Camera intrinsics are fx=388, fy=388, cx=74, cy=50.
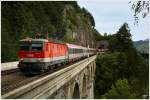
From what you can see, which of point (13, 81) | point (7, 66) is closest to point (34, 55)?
point (13, 81)

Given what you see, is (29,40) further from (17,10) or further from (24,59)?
(17,10)

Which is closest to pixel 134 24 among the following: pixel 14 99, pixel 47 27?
pixel 14 99

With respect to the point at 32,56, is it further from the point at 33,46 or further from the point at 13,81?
the point at 13,81

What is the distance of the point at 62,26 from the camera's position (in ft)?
236

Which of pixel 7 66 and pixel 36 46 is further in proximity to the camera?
pixel 7 66

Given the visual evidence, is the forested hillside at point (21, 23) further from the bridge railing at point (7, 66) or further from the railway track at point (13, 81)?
the railway track at point (13, 81)

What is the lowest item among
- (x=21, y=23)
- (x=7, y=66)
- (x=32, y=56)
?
(x=7, y=66)

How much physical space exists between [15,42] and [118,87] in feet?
53.9

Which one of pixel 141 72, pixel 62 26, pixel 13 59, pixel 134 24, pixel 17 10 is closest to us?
pixel 134 24

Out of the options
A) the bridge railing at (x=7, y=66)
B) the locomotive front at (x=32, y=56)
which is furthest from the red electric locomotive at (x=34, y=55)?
the bridge railing at (x=7, y=66)

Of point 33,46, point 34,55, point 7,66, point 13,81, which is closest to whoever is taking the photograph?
point 13,81

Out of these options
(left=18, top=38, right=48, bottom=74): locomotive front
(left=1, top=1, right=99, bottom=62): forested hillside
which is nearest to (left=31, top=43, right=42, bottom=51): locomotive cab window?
(left=18, top=38, right=48, bottom=74): locomotive front

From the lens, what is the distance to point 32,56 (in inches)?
906

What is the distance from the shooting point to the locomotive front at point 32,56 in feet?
74.4
